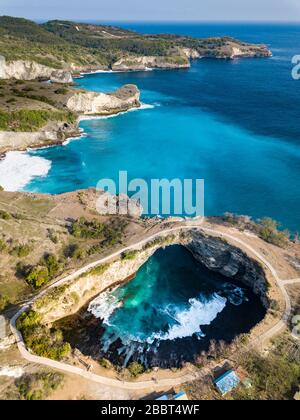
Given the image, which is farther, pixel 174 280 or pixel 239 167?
pixel 239 167

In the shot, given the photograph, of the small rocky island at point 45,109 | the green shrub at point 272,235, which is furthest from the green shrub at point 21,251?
the small rocky island at point 45,109

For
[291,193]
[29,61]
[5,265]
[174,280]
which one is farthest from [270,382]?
[29,61]

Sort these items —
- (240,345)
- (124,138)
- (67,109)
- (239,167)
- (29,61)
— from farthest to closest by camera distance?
(29,61)
(67,109)
(124,138)
(239,167)
(240,345)

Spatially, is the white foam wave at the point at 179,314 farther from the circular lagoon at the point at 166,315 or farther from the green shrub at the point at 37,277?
the green shrub at the point at 37,277

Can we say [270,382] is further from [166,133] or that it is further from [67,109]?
[67,109]

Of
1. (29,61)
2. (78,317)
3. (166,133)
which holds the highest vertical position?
(29,61)

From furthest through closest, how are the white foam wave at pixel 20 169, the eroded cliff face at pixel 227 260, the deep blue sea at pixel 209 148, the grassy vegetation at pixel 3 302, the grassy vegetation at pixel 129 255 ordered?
the white foam wave at pixel 20 169 < the deep blue sea at pixel 209 148 < the grassy vegetation at pixel 129 255 < the eroded cliff face at pixel 227 260 < the grassy vegetation at pixel 3 302

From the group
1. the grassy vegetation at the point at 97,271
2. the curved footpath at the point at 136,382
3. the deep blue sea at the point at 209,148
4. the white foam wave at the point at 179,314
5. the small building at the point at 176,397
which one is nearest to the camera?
the small building at the point at 176,397
